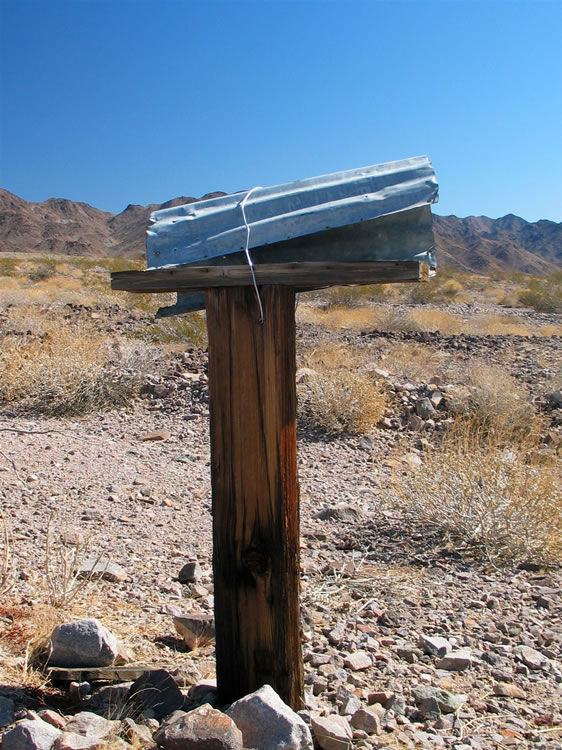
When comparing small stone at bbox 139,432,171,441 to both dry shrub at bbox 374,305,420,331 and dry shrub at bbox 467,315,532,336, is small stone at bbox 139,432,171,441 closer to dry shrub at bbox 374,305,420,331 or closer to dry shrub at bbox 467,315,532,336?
dry shrub at bbox 374,305,420,331

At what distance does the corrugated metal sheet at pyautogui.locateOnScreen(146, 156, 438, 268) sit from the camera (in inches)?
90.0

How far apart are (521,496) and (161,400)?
5.30 meters

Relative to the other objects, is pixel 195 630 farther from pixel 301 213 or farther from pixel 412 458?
pixel 412 458

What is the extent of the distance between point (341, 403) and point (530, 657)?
477 centimetres

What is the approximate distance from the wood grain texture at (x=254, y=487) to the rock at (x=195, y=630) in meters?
0.73

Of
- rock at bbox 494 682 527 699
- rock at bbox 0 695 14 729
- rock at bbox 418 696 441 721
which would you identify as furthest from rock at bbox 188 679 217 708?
rock at bbox 494 682 527 699

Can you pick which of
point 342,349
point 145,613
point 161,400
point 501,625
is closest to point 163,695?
point 145,613

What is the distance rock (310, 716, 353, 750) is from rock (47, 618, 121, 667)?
871 mm

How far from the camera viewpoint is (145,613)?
3605 mm

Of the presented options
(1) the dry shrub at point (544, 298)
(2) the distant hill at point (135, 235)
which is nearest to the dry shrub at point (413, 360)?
(1) the dry shrub at point (544, 298)

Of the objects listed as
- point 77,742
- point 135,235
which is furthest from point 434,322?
point 135,235

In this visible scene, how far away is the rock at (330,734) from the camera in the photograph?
7.98ft

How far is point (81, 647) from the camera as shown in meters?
2.80

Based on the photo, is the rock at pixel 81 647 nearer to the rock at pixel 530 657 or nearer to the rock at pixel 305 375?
the rock at pixel 530 657
